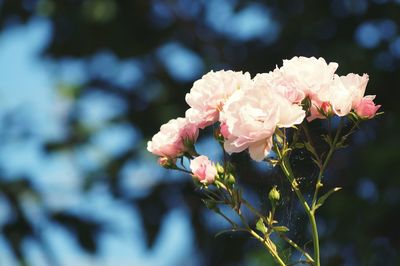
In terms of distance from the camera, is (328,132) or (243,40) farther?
(243,40)

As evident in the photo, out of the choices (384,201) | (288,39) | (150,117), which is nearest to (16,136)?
(150,117)

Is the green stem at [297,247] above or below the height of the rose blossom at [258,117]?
below

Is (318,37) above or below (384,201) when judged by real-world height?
above

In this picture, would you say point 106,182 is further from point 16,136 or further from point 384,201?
point 384,201

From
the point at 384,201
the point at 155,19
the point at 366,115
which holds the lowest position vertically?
the point at 384,201

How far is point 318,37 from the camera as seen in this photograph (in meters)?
5.60

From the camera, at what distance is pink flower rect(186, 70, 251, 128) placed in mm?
1246

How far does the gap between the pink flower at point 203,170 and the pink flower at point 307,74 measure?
0.46 ft

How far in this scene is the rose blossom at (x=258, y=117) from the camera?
1175 millimetres

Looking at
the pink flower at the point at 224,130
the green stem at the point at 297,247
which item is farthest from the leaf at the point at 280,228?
the pink flower at the point at 224,130

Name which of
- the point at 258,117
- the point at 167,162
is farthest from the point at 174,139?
the point at 258,117

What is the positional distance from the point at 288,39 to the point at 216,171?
178 inches

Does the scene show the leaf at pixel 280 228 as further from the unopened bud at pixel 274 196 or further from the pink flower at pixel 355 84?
the pink flower at pixel 355 84

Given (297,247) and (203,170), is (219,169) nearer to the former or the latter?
(203,170)
